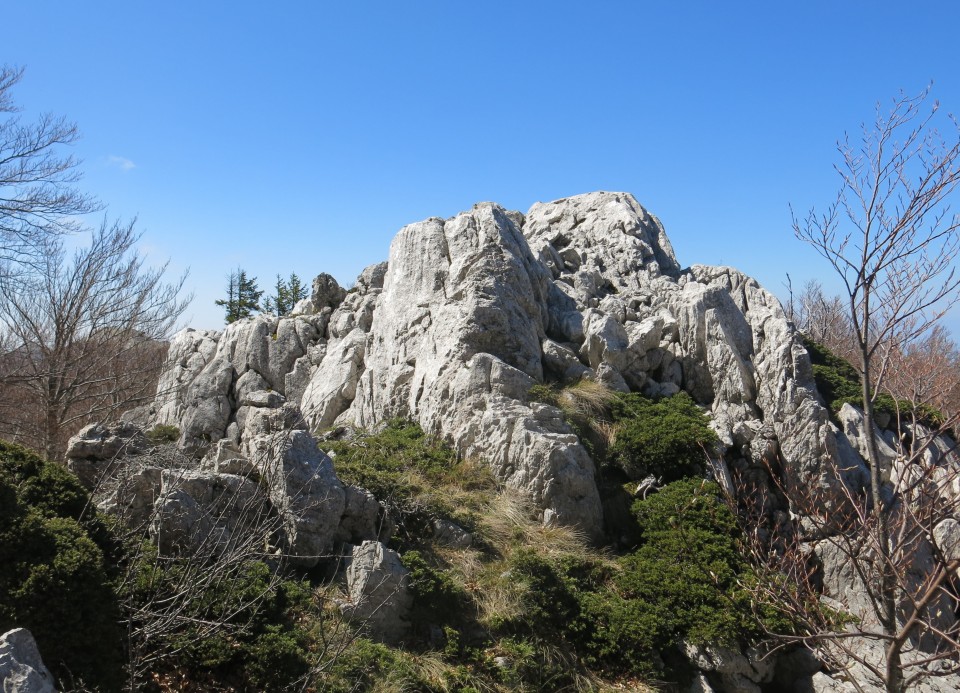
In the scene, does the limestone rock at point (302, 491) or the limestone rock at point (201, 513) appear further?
the limestone rock at point (302, 491)

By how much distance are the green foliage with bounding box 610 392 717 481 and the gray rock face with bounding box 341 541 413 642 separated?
627 cm

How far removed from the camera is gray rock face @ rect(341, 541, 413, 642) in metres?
8.90

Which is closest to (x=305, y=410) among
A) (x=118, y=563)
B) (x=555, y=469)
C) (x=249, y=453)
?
(x=249, y=453)

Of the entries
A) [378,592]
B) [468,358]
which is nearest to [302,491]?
[378,592]

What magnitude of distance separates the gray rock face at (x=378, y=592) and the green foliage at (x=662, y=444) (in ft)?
20.6

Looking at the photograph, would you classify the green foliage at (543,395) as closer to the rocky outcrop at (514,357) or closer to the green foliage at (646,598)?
the rocky outcrop at (514,357)

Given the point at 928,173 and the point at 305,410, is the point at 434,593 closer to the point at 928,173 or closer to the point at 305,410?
the point at 928,173

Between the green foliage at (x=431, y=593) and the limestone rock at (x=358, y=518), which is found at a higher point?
the limestone rock at (x=358, y=518)

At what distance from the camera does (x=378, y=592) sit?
9.12 meters

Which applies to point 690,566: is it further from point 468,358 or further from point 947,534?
point 468,358

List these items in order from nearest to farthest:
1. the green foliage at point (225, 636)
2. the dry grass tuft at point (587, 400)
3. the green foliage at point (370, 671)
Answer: the green foliage at point (225, 636)
the green foliage at point (370, 671)
the dry grass tuft at point (587, 400)

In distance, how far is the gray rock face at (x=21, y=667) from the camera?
3765 millimetres

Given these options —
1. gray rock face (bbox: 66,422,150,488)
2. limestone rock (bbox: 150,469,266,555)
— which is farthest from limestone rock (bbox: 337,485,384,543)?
gray rock face (bbox: 66,422,150,488)

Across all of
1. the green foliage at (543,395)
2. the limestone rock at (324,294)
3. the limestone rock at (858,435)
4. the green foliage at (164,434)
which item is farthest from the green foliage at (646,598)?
the limestone rock at (324,294)
